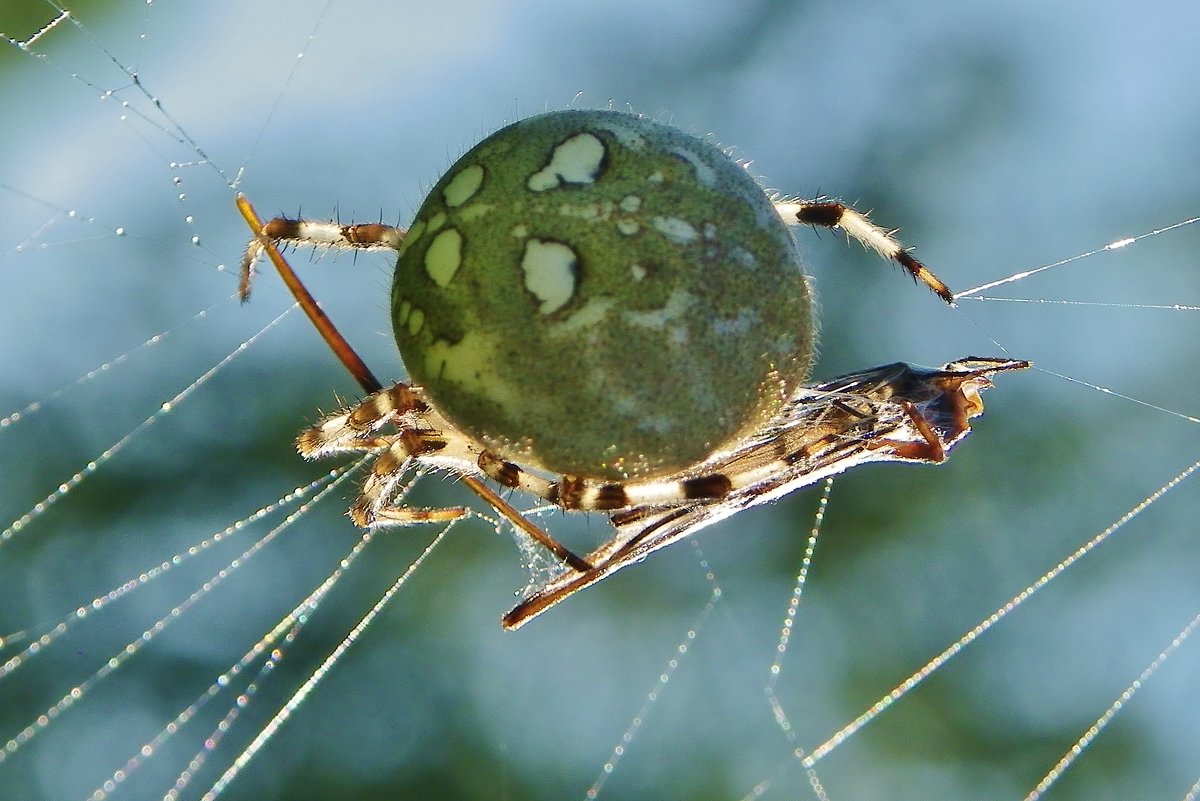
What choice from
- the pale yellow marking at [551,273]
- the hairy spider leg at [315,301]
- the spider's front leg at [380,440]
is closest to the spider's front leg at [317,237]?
the hairy spider leg at [315,301]

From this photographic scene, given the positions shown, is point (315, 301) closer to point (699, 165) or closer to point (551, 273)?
point (551, 273)

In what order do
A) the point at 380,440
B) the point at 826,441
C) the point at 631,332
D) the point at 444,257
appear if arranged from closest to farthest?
the point at 631,332 → the point at 444,257 → the point at 826,441 → the point at 380,440

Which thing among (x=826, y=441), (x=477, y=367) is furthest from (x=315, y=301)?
(x=826, y=441)

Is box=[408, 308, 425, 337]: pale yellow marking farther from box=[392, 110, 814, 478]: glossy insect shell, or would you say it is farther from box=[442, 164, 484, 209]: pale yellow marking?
box=[442, 164, 484, 209]: pale yellow marking

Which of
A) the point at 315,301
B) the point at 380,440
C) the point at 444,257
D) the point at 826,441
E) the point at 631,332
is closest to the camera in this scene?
the point at 631,332

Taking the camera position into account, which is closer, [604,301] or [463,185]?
[604,301]

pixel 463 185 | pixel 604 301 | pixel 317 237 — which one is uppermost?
pixel 317 237

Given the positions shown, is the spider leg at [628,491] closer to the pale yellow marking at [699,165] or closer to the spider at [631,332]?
the spider at [631,332]

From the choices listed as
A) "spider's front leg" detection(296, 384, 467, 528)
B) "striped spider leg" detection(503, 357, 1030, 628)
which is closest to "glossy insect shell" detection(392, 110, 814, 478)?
"striped spider leg" detection(503, 357, 1030, 628)
